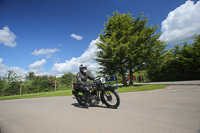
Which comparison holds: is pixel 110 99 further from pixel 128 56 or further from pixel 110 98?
pixel 128 56

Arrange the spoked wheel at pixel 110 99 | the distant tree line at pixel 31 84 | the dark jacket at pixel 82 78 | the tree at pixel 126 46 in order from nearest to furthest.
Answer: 1. the spoked wheel at pixel 110 99
2. the dark jacket at pixel 82 78
3. the tree at pixel 126 46
4. the distant tree line at pixel 31 84

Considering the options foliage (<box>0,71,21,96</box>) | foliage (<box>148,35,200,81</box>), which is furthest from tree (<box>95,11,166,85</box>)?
foliage (<box>0,71,21,96</box>)

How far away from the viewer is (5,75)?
1603cm

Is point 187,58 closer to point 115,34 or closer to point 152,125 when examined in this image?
point 115,34

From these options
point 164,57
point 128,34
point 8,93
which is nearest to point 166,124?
point 128,34

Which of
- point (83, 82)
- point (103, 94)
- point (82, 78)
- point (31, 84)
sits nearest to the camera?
point (103, 94)

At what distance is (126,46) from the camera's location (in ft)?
39.3

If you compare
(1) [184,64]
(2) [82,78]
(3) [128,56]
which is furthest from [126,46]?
(1) [184,64]

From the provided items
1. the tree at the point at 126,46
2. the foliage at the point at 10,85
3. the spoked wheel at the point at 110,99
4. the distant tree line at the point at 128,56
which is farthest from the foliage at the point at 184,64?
the foliage at the point at 10,85

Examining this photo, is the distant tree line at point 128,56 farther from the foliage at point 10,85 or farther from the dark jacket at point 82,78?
the dark jacket at point 82,78

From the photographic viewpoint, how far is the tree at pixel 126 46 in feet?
40.9

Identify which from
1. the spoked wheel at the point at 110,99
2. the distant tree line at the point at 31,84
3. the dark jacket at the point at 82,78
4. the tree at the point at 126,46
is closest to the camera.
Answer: the spoked wheel at the point at 110,99

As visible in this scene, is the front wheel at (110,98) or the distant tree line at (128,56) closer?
the front wheel at (110,98)

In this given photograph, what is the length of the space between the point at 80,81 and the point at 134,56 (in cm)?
976
